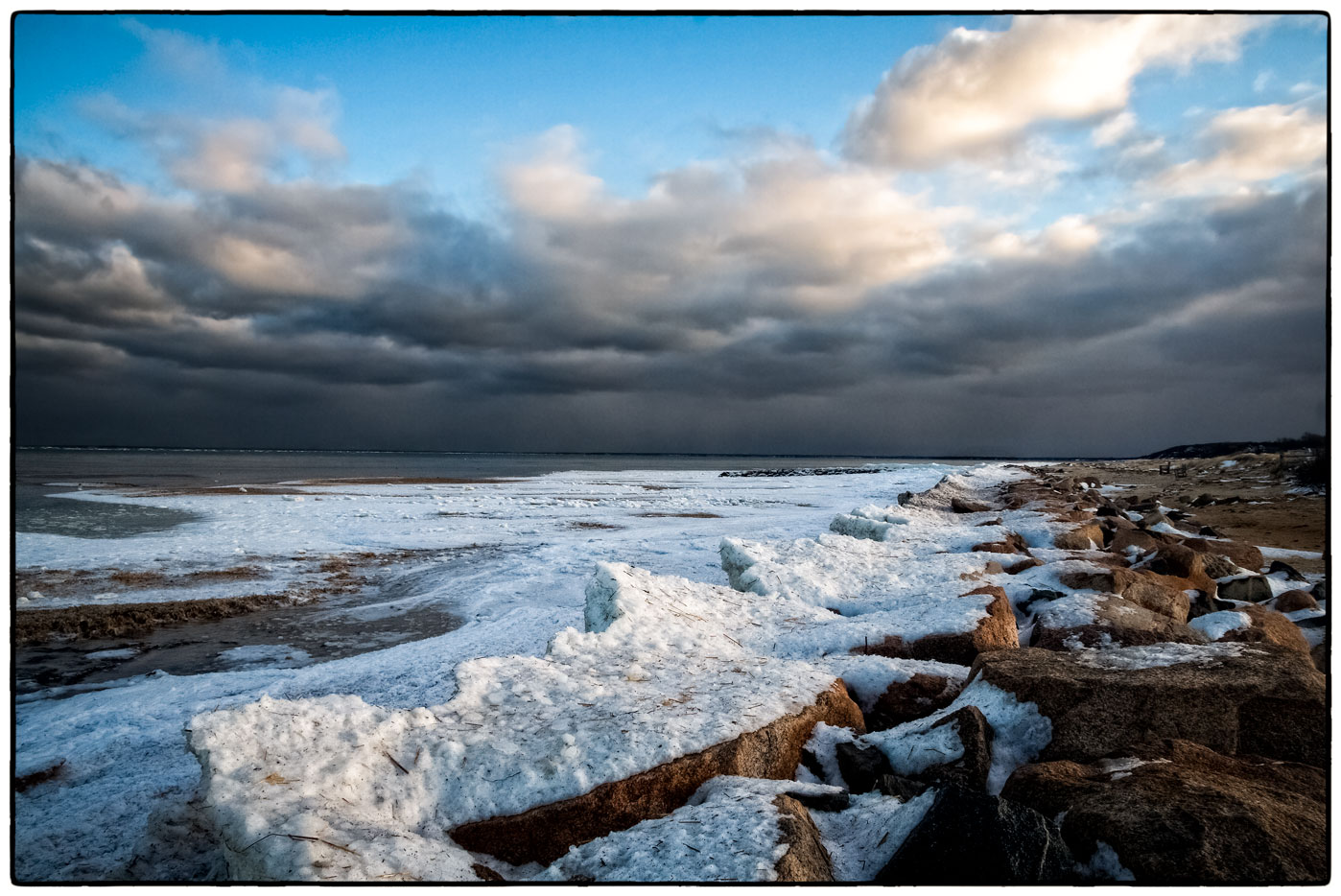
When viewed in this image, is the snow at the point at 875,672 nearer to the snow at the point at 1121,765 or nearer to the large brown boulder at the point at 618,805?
the large brown boulder at the point at 618,805

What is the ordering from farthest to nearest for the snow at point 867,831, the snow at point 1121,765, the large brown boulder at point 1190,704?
the large brown boulder at point 1190,704 < the snow at point 1121,765 < the snow at point 867,831

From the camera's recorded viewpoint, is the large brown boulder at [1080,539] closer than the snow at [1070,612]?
No

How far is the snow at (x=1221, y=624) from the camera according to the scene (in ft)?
19.2

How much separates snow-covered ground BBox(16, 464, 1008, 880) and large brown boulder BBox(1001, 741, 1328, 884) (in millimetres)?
4051

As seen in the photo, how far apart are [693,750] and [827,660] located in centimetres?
228

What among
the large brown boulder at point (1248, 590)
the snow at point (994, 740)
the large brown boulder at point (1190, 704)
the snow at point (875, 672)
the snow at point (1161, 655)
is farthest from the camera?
the large brown boulder at point (1248, 590)

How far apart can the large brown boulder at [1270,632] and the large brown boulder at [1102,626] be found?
41 cm

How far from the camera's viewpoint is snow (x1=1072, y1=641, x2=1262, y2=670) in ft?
13.4

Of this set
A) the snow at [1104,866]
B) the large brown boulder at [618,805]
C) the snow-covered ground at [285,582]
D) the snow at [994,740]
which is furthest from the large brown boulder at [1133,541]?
the large brown boulder at [618,805]

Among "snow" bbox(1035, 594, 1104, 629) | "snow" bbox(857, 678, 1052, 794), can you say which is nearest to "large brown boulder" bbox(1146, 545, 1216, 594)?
"snow" bbox(1035, 594, 1104, 629)

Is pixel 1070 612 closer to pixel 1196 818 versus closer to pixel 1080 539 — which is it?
pixel 1196 818

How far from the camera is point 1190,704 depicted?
357 centimetres

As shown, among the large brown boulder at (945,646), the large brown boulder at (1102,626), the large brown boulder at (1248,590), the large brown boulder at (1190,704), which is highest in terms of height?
the large brown boulder at (1190,704)

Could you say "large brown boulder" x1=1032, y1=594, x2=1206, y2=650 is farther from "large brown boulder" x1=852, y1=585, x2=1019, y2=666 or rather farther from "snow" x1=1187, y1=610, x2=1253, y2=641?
"large brown boulder" x1=852, y1=585, x2=1019, y2=666
